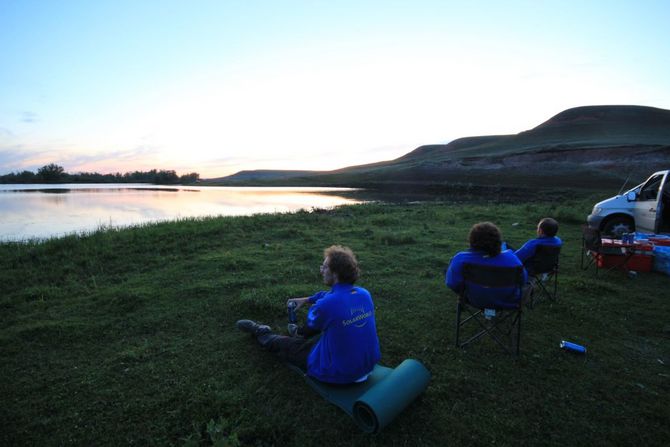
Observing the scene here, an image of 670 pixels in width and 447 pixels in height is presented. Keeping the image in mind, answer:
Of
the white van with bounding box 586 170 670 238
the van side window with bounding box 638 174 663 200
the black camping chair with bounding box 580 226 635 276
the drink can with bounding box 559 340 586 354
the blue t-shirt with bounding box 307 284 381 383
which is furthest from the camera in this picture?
the van side window with bounding box 638 174 663 200

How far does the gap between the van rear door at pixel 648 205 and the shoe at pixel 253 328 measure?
11.0 metres

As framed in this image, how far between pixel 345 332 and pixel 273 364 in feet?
5.07

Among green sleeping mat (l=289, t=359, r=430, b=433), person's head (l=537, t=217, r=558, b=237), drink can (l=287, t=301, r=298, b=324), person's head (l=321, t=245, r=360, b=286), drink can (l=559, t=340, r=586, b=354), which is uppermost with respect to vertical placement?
person's head (l=321, t=245, r=360, b=286)

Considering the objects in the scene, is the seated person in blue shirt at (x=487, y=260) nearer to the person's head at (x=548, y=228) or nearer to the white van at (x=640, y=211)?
the person's head at (x=548, y=228)

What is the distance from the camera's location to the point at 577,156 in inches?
2336

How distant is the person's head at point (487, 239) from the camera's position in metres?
4.14

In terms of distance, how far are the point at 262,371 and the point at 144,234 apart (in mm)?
11122

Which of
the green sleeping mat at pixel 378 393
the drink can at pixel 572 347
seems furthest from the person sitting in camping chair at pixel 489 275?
the green sleeping mat at pixel 378 393

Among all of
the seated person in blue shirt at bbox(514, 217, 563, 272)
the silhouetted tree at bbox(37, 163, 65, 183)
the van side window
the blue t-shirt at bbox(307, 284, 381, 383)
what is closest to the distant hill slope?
the van side window

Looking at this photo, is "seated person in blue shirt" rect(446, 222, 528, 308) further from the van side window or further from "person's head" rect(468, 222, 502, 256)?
the van side window

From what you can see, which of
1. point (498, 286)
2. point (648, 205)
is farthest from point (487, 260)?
point (648, 205)

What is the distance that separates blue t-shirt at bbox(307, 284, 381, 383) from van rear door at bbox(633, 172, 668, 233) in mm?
10597

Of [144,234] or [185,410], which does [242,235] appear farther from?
[185,410]

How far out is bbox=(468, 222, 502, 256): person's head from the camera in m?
4.14
